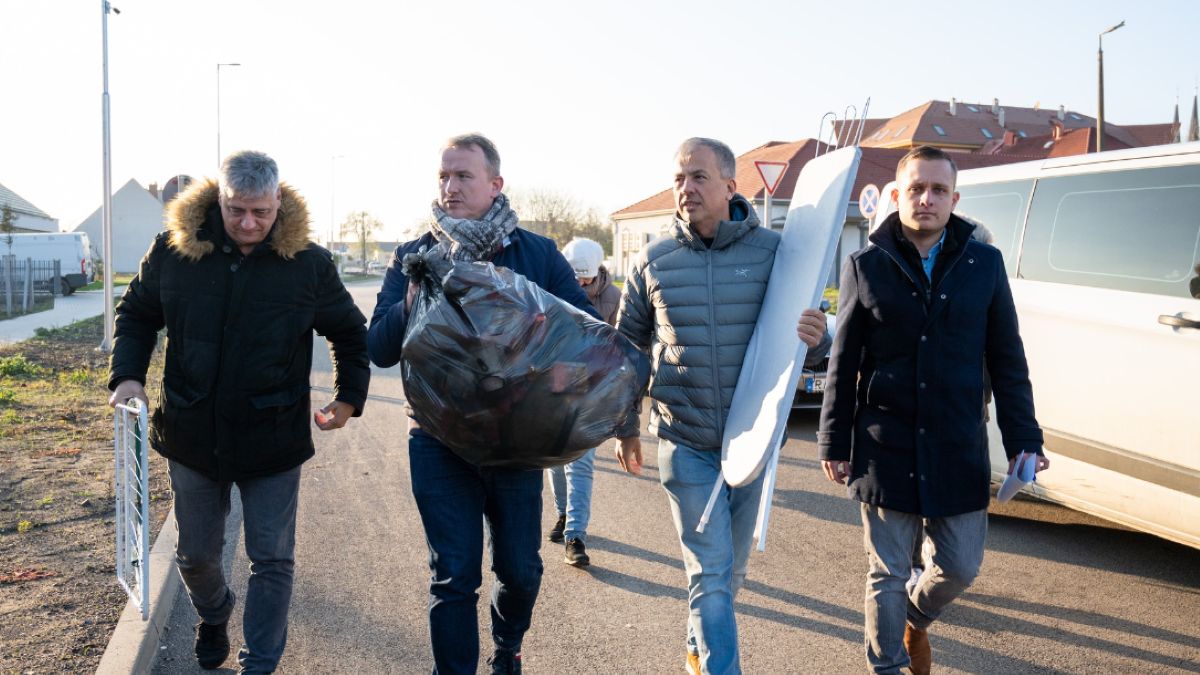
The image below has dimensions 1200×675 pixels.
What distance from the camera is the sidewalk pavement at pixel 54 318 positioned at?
62.8 feet

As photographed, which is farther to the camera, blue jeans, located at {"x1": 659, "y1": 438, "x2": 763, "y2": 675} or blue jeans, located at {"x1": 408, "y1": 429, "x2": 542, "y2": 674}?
blue jeans, located at {"x1": 659, "y1": 438, "x2": 763, "y2": 675}

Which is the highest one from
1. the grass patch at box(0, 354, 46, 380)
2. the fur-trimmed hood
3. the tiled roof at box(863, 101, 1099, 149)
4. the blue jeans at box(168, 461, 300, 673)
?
the tiled roof at box(863, 101, 1099, 149)

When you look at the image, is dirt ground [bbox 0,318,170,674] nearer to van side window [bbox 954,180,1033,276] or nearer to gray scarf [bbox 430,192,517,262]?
gray scarf [bbox 430,192,517,262]

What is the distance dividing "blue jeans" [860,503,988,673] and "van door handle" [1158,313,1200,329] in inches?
70.9

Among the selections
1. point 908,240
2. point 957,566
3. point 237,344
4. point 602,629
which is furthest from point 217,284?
point 957,566

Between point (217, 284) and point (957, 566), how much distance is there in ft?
9.47

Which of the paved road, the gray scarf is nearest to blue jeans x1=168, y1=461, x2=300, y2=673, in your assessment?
the paved road

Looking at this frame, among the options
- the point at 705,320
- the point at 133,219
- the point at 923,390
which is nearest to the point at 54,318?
the point at 705,320

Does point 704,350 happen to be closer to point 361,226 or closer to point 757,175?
point 757,175

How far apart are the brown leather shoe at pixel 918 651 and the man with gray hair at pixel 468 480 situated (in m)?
1.55

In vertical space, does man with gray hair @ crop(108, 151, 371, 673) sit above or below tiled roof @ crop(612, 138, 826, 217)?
below

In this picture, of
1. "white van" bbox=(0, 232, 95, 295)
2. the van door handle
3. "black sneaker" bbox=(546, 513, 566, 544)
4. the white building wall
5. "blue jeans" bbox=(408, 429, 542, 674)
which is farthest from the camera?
the white building wall

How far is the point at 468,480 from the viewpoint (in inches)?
131

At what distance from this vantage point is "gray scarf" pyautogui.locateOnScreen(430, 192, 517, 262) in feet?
10.7
